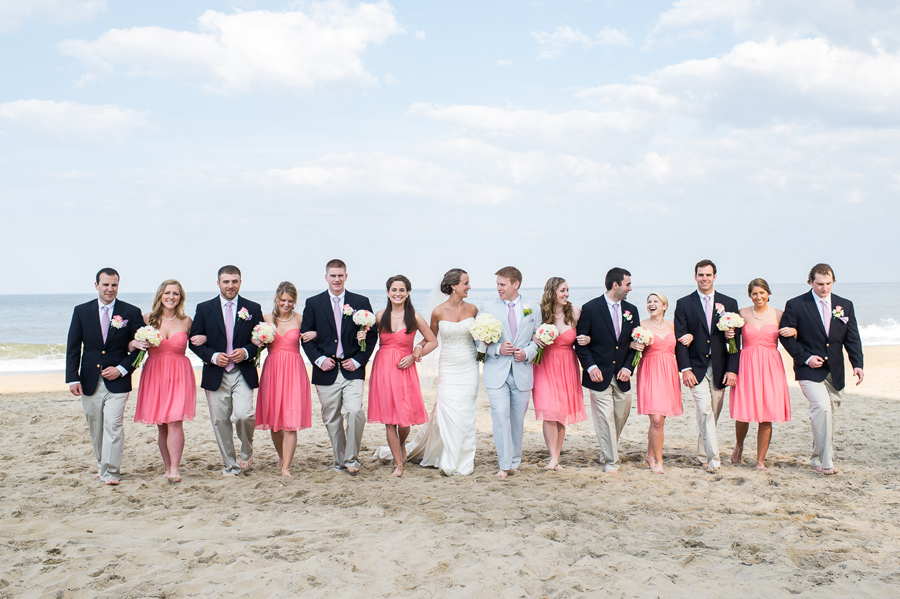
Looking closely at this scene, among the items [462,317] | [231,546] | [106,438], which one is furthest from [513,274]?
[106,438]

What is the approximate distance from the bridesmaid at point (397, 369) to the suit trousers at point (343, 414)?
16cm

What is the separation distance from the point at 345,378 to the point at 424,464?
1.33 meters

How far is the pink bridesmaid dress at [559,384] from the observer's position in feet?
21.7

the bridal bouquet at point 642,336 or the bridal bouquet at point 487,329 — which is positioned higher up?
the bridal bouquet at point 487,329

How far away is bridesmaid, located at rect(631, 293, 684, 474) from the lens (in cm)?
649

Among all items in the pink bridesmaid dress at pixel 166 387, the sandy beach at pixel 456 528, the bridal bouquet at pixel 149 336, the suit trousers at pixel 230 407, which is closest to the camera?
the sandy beach at pixel 456 528

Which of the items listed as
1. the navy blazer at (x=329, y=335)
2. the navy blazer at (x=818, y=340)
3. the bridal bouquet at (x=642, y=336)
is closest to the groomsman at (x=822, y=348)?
the navy blazer at (x=818, y=340)

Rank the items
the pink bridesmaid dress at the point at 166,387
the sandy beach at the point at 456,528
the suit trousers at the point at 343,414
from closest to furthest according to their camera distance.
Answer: the sandy beach at the point at 456,528 < the pink bridesmaid dress at the point at 166,387 < the suit trousers at the point at 343,414

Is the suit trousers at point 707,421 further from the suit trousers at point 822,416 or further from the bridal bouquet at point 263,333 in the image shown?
the bridal bouquet at point 263,333

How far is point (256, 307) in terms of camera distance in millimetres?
6672

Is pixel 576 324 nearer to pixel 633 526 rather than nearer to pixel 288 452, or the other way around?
pixel 633 526

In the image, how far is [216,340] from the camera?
6480 millimetres

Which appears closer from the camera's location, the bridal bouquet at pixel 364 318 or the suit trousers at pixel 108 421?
the suit trousers at pixel 108 421

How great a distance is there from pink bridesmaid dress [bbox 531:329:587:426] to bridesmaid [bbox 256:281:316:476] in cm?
238
